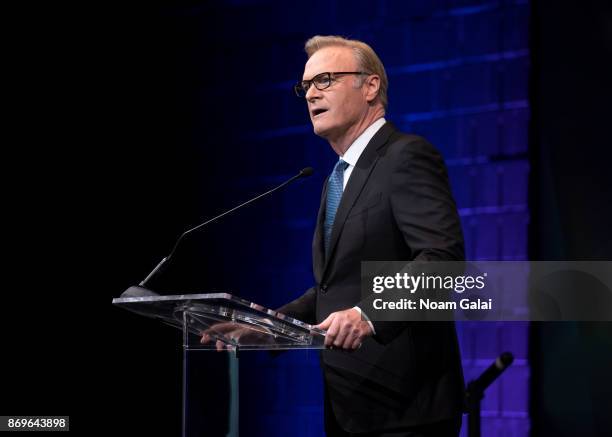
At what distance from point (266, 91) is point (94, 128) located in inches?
30.8

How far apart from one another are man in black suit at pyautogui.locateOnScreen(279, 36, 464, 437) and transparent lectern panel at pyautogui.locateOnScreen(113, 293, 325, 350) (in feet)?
0.22

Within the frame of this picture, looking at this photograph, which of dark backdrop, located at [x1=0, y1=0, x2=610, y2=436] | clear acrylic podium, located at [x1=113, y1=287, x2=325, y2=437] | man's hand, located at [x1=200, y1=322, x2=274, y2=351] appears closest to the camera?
clear acrylic podium, located at [x1=113, y1=287, x2=325, y2=437]

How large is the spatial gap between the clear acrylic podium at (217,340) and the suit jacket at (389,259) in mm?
202

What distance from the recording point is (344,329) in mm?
1629

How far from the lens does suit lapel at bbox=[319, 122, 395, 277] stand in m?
2.03

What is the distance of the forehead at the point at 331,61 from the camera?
2.27 metres

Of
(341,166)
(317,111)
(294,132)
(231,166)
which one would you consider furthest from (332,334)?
(231,166)

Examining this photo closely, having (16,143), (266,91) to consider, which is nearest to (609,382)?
(266,91)

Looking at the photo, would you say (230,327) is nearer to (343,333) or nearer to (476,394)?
(343,333)

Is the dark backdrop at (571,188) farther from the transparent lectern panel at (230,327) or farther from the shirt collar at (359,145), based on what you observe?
the transparent lectern panel at (230,327)

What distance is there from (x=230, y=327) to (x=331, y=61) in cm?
93

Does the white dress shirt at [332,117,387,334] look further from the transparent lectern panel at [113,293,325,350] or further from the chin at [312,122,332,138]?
the transparent lectern panel at [113,293,325,350]
